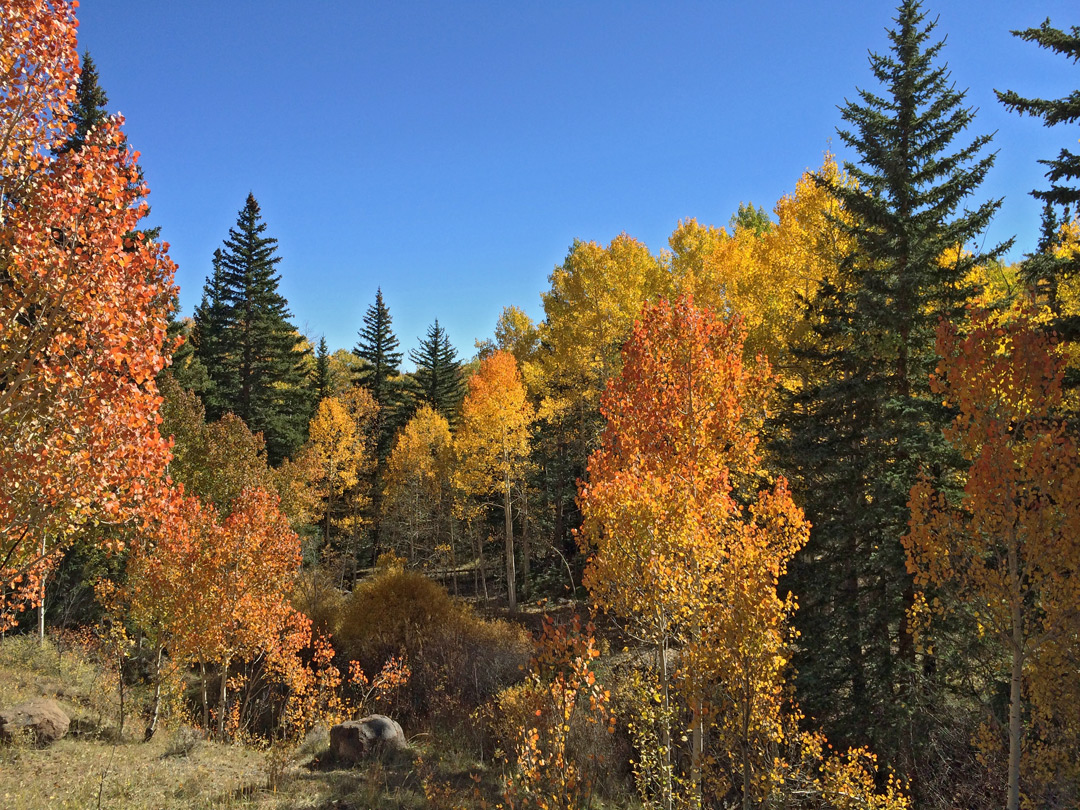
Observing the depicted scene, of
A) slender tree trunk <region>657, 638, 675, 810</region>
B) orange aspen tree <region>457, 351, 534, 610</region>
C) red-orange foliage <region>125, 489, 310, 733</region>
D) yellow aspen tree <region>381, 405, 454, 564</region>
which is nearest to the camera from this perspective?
slender tree trunk <region>657, 638, 675, 810</region>

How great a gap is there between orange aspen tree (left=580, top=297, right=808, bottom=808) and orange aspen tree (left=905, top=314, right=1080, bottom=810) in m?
2.46

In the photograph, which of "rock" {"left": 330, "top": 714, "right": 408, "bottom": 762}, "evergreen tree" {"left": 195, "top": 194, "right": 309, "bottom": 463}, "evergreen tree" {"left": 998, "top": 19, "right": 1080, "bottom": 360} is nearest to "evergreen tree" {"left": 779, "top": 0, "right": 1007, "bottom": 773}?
"evergreen tree" {"left": 998, "top": 19, "right": 1080, "bottom": 360}

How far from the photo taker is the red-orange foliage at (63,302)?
4762 millimetres

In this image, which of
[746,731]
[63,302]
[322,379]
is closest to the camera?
[63,302]

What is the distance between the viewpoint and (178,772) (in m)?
10.6

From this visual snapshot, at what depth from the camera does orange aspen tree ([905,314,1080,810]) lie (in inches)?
308

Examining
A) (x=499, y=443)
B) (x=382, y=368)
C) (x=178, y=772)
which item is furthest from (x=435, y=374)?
(x=178, y=772)

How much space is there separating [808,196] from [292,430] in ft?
90.0

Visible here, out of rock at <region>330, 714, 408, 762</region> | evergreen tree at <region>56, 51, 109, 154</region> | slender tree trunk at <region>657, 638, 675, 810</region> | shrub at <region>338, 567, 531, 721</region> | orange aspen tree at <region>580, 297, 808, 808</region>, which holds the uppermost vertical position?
evergreen tree at <region>56, 51, 109, 154</region>

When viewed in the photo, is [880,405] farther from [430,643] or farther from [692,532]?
[430,643]

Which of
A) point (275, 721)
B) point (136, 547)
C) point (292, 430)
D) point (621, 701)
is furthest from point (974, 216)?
point (292, 430)

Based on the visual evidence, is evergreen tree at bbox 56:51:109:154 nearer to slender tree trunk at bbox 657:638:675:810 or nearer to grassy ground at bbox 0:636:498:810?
grassy ground at bbox 0:636:498:810

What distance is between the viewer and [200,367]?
3059 centimetres

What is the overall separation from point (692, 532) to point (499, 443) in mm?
16342
